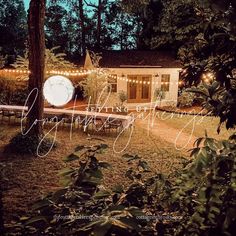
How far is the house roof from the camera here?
70.0 feet

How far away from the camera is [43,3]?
408 inches

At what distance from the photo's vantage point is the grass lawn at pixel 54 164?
688 centimetres

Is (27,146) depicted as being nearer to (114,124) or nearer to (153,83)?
(114,124)

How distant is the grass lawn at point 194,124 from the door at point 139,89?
3433 mm

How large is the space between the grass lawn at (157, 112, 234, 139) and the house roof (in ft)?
14.1

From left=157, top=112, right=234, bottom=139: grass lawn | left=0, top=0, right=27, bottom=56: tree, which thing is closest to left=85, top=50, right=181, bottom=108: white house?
left=157, top=112, right=234, bottom=139: grass lawn

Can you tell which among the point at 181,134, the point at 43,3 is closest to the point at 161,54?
the point at 181,134

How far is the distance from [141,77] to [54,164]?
14.2 metres

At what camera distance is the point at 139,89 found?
22641 millimetres

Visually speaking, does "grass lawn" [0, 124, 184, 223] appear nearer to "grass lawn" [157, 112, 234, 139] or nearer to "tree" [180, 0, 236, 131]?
"tree" [180, 0, 236, 131]

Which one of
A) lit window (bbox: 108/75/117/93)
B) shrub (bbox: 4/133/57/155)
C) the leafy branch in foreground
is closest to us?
the leafy branch in foreground

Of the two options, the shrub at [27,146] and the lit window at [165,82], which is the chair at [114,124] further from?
the lit window at [165,82]

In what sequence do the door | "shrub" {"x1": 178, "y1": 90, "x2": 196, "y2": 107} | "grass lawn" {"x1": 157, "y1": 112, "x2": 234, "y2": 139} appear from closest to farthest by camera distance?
"grass lawn" {"x1": 157, "y1": 112, "x2": 234, "y2": 139}
"shrub" {"x1": 178, "y1": 90, "x2": 196, "y2": 107}
the door

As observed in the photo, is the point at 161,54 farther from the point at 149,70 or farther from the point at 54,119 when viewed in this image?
the point at 54,119
